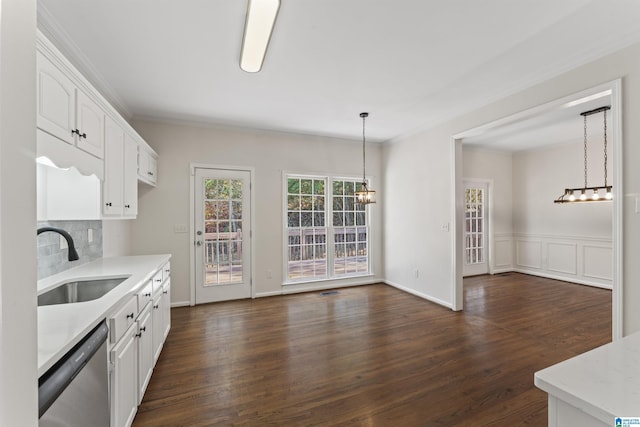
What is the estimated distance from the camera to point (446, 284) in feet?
13.4

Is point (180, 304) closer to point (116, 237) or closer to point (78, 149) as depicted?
point (116, 237)

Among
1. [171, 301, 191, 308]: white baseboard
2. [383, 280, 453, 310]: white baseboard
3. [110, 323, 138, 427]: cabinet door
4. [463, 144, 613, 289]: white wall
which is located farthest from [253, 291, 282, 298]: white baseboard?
[463, 144, 613, 289]: white wall

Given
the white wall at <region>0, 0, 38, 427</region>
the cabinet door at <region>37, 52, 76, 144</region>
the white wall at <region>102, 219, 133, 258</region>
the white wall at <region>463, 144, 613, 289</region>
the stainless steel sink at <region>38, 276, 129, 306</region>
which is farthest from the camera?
the white wall at <region>463, 144, 613, 289</region>

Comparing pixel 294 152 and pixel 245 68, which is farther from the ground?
pixel 245 68

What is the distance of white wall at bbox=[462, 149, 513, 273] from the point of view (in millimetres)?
6113

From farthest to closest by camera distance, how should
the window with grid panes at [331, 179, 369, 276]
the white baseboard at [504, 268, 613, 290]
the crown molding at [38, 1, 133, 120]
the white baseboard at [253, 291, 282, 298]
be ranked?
the window with grid panes at [331, 179, 369, 276], the white baseboard at [504, 268, 613, 290], the white baseboard at [253, 291, 282, 298], the crown molding at [38, 1, 133, 120]

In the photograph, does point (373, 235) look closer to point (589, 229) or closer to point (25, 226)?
point (589, 229)

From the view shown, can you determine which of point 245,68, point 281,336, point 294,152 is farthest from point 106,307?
point 294,152

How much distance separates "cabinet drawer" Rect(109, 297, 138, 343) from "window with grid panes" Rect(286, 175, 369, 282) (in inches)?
121

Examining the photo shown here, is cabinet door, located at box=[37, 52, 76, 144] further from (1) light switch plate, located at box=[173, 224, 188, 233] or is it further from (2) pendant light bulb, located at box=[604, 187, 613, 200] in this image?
(2) pendant light bulb, located at box=[604, 187, 613, 200]

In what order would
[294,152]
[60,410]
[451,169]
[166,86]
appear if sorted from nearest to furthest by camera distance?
[60,410]
[166,86]
[451,169]
[294,152]

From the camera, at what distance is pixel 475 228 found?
6.21 metres

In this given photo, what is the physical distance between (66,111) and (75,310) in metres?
1.19

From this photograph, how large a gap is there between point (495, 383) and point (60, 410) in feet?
A: 9.02
